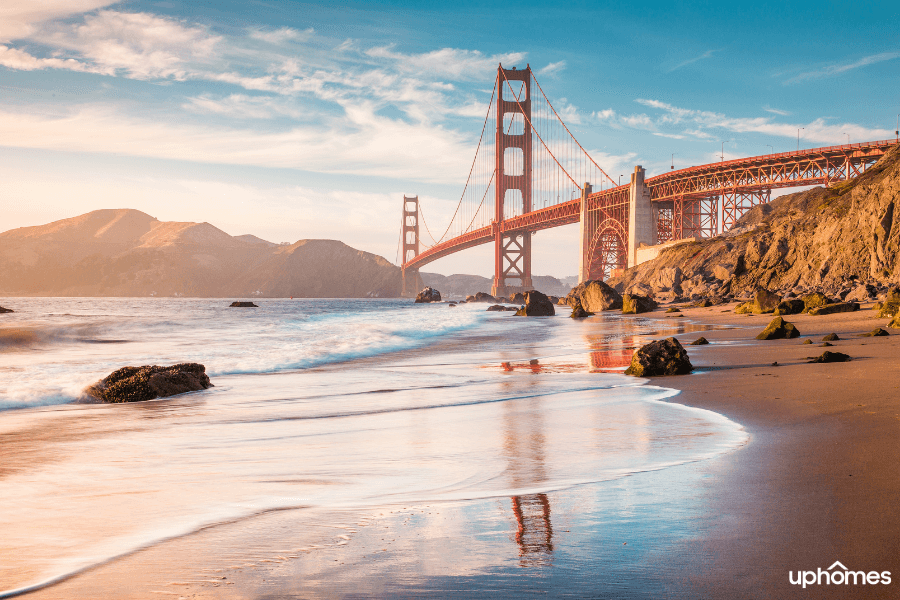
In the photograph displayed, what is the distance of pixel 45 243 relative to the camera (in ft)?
614

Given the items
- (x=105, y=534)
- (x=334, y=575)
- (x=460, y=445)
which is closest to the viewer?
(x=334, y=575)

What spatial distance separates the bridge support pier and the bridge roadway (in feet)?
2.39

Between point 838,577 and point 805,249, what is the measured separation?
36.2 metres

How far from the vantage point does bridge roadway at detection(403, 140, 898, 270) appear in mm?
46594

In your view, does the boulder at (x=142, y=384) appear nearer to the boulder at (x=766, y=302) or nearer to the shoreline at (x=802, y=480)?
the shoreline at (x=802, y=480)

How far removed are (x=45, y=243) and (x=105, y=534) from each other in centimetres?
22271

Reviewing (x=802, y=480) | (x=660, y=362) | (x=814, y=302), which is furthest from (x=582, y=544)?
(x=814, y=302)

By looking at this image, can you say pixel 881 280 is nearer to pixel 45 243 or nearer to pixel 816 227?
pixel 816 227

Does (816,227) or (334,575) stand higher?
(816,227)

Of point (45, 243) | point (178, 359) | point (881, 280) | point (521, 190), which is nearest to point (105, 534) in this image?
point (178, 359)

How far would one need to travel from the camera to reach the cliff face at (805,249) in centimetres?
2658

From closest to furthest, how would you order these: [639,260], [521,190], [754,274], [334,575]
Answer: [334,575] < [754,274] < [639,260] < [521,190]

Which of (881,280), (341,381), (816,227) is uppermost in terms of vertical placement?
(816,227)

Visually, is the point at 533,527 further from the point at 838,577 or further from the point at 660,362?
the point at 660,362
